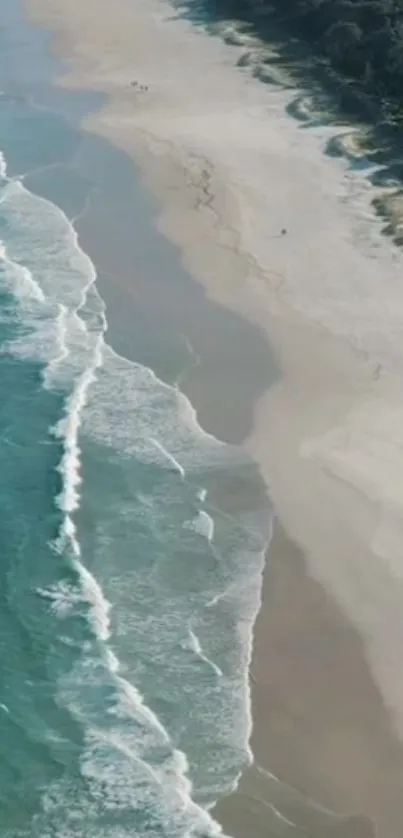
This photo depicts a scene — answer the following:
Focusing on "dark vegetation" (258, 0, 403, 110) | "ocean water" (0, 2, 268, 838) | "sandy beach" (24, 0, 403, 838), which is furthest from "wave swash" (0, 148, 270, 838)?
"dark vegetation" (258, 0, 403, 110)

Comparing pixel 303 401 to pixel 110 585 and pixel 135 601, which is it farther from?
pixel 135 601

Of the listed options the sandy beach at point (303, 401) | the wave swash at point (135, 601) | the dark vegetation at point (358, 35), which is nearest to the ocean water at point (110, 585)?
the wave swash at point (135, 601)

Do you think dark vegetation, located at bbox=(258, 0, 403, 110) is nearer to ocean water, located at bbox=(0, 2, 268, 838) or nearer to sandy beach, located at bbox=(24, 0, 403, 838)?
sandy beach, located at bbox=(24, 0, 403, 838)

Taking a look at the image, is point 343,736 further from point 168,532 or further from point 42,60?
point 42,60

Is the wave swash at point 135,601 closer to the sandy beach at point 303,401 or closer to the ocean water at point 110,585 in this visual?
the ocean water at point 110,585

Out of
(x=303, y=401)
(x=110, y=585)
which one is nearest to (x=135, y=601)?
(x=110, y=585)

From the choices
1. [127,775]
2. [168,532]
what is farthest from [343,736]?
[168,532]

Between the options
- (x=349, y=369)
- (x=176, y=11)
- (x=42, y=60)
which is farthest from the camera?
(x=176, y=11)
